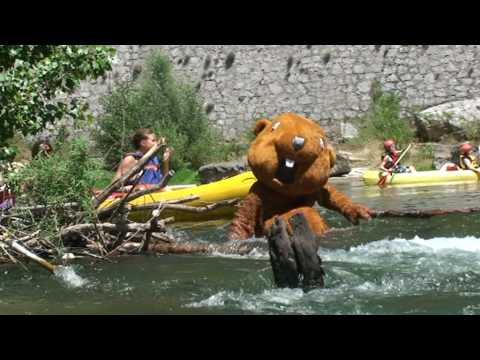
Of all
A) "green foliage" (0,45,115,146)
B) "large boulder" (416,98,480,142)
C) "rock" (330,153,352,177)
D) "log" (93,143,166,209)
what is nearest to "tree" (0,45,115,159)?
"green foliage" (0,45,115,146)

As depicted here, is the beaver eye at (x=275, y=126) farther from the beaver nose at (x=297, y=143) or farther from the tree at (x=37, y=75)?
the tree at (x=37, y=75)

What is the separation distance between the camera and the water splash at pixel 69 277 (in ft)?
18.5

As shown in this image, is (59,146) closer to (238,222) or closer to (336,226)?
(238,222)

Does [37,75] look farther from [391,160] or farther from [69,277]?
[391,160]

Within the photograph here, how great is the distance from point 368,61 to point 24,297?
1930 centimetres

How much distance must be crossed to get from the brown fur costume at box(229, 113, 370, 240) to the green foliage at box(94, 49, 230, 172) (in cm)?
1198

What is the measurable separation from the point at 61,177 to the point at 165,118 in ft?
49.3

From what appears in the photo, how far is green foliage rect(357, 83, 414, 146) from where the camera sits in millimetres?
20328

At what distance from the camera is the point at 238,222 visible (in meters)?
7.36

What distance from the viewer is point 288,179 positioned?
7.11 meters

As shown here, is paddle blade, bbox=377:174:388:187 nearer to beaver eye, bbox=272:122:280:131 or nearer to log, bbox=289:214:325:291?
beaver eye, bbox=272:122:280:131

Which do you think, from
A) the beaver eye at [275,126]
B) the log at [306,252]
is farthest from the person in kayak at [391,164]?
the log at [306,252]

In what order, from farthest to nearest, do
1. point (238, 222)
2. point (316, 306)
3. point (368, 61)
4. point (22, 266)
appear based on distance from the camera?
point (368, 61), point (238, 222), point (22, 266), point (316, 306)

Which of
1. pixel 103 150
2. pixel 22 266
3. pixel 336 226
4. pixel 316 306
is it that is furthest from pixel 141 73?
pixel 316 306
